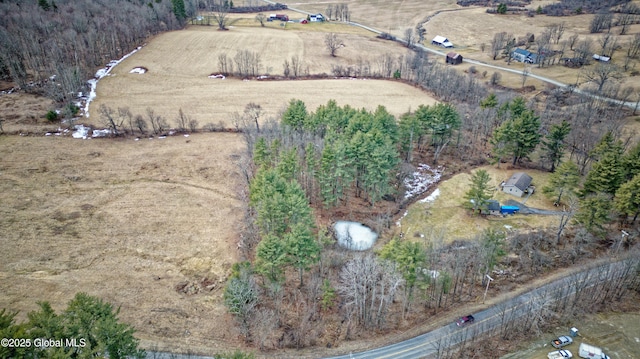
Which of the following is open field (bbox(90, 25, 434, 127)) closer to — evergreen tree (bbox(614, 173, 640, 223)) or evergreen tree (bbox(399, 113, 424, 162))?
evergreen tree (bbox(399, 113, 424, 162))

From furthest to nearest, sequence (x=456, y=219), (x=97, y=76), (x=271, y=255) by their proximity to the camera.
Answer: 1. (x=97, y=76)
2. (x=456, y=219)
3. (x=271, y=255)

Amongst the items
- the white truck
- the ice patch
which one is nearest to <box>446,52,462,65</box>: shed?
the ice patch

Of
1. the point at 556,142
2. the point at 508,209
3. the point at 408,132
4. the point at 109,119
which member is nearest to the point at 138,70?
the point at 109,119

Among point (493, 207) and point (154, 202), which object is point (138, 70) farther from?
point (493, 207)

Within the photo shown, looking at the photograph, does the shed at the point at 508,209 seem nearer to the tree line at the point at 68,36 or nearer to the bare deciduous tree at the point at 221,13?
the tree line at the point at 68,36

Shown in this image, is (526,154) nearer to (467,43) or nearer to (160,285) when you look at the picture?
(160,285)

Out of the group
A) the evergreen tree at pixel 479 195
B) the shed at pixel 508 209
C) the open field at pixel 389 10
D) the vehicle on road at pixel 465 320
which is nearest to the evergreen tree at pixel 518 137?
the shed at pixel 508 209

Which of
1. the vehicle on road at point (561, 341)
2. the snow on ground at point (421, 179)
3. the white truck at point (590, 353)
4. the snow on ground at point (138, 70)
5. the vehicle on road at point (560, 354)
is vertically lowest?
the vehicle on road at point (561, 341)

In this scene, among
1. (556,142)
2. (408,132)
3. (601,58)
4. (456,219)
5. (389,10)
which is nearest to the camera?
(456,219)
